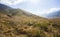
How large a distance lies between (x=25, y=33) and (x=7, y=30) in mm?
3170

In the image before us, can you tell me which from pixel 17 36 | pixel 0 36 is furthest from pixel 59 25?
pixel 0 36

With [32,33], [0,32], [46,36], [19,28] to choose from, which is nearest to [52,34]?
[46,36]

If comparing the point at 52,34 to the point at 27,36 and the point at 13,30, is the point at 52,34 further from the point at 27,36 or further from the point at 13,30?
the point at 13,30

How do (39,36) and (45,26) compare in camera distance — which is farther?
(45,26)

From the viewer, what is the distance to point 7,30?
2639 centimetres

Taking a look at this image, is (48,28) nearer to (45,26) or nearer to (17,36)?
(45,26)

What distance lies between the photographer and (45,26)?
2864 cm

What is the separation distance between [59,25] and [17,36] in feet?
35.5

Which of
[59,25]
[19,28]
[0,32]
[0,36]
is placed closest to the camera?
[0,36]

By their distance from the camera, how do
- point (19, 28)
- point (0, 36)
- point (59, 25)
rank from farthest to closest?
1. point (59, 25)
2. point (19, 28)
3. point (0, 36)

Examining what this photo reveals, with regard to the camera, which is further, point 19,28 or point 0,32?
point 19,28

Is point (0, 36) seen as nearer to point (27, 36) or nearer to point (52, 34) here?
point (27, 36)

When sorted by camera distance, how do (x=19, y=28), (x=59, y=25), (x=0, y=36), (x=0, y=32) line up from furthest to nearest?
(x=59, y=25), (x=19, y=28), (x=0, y=32), (x=0, y=36)

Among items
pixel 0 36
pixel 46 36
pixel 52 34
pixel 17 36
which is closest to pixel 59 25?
pixel 52 34
